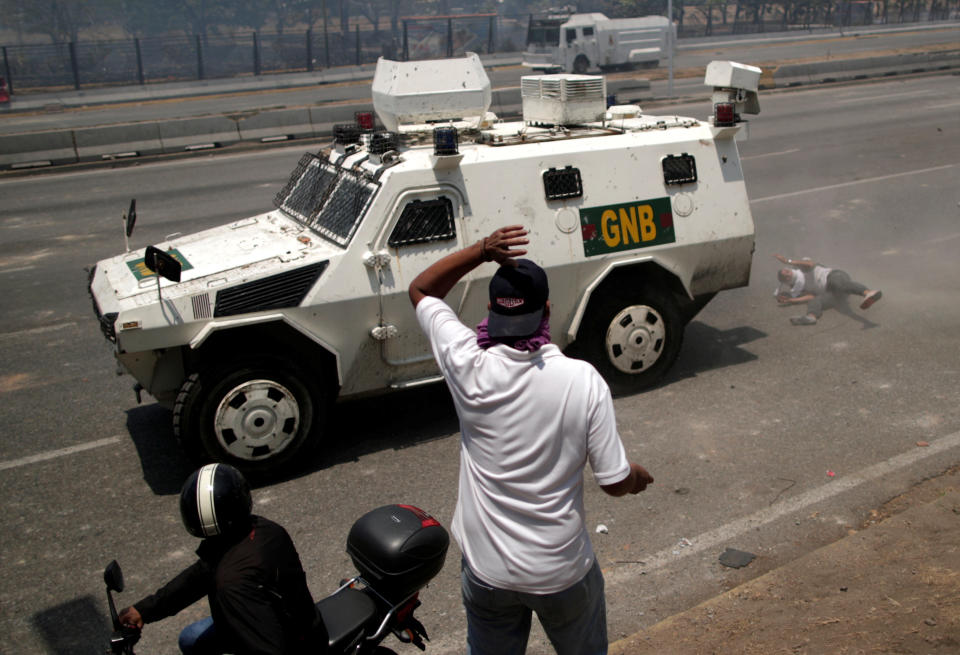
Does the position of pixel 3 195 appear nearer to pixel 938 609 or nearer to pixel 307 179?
pixel 307 179

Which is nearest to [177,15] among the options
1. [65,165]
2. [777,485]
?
[65,165]

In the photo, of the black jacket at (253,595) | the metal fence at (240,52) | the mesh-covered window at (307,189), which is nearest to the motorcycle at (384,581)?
the black jacket at (253,595)

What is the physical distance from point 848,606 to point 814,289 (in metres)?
6.08

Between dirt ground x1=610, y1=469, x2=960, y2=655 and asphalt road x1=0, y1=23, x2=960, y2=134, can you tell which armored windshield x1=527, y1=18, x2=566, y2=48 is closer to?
asphalt road x1=0, y1=23, x2=960, y2=134

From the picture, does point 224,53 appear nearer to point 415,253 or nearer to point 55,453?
point 55,453

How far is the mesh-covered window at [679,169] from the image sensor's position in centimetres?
748

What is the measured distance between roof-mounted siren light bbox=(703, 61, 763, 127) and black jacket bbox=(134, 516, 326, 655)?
5.82 metres

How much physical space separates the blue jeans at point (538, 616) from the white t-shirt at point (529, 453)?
5 centimetres

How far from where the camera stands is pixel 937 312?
9.49 meters

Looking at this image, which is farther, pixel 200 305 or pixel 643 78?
pixel 643 78

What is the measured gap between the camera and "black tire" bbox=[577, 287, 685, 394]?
293 inches

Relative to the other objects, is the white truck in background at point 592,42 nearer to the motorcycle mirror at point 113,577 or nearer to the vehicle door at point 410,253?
the vehicle door at point 410,253

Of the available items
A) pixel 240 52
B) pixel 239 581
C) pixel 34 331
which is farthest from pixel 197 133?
pixel 240 52

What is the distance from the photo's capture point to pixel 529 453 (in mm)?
3029
